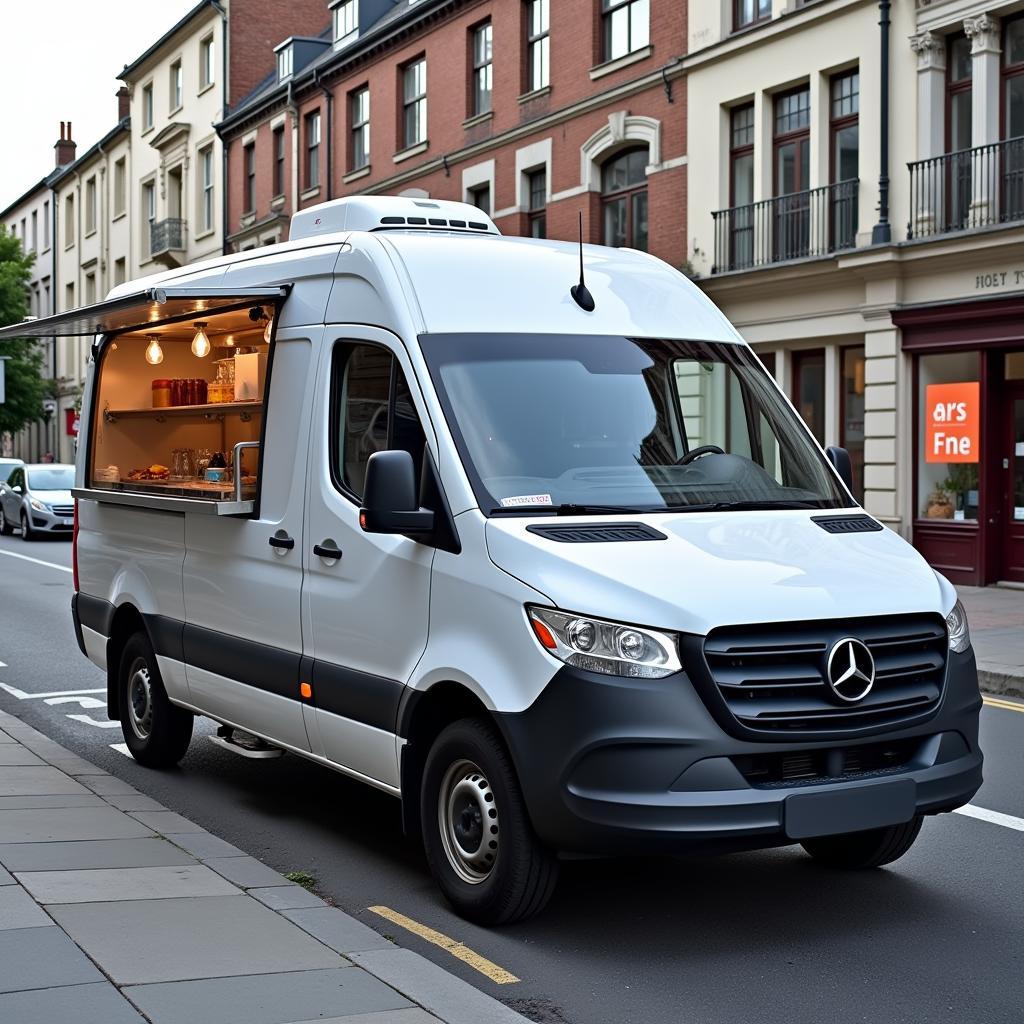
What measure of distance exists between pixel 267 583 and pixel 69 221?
56.8 meters

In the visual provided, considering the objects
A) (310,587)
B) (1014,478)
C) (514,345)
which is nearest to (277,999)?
(310,587)

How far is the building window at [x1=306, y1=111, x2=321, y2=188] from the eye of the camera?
3625cm

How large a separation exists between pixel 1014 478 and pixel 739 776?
1548 cm

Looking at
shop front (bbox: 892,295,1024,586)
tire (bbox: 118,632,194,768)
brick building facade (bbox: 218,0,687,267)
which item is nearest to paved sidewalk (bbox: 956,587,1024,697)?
shop front (bbox: 892,295,1024,586)

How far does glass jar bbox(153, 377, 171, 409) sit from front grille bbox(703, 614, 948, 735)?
16.5 ft

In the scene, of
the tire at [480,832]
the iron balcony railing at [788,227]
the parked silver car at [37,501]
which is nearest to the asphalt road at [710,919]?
the tire at [480,832]

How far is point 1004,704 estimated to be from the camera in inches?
423

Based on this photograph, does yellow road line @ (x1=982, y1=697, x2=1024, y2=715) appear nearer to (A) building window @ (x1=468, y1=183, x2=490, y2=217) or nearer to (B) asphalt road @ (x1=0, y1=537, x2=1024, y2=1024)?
(B) asphalt road @ (x1=0, y1=537, x2=1024, y2=1024)

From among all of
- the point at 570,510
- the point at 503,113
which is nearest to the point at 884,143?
the point at 503,113

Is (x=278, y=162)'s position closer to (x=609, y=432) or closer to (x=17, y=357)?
(x=17, y=357)

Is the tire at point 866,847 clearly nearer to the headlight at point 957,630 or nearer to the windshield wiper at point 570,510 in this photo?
the headlight at point 957,630

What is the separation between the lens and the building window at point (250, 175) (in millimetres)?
40344

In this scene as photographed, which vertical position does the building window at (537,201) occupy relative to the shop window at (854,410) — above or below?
above

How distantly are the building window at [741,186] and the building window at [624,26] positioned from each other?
8.51 feet
